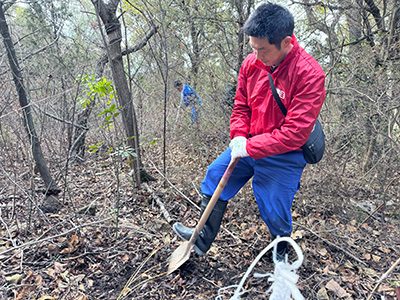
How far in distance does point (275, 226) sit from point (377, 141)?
3614 millimetres

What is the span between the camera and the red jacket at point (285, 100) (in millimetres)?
1934

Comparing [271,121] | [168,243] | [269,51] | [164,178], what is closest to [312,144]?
[271,121]

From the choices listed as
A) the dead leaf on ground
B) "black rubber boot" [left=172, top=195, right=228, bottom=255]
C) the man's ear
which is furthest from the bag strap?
the dead leaf on ground

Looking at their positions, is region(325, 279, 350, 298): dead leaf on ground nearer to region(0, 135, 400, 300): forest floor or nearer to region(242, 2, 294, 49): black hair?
region(0, 135, 400, 300): forest floor

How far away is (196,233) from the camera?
8.11ft

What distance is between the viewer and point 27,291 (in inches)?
83.4

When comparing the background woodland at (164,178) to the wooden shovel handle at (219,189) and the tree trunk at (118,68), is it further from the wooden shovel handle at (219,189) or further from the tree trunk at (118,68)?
the wooden shovel handle at (219,189)

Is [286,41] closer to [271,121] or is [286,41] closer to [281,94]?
[281,94]

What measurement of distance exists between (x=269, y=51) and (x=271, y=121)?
1.86ft

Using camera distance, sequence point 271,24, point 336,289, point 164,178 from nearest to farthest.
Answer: point 271,24, point 336,289, point 164,178

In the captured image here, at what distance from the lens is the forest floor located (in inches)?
91.6

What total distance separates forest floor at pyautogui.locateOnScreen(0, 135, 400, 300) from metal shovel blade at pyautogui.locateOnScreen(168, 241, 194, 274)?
80mm

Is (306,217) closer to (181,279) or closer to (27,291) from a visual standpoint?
(181,279)

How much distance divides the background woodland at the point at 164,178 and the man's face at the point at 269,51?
1.55 meters
